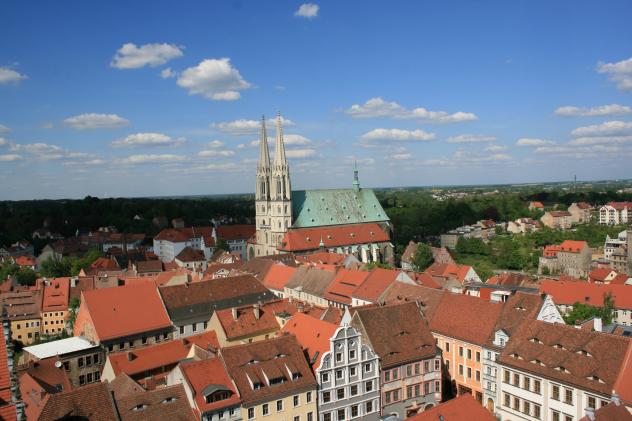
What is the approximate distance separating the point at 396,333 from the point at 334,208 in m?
78.4

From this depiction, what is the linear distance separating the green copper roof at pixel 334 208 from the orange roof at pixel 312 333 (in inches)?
2716

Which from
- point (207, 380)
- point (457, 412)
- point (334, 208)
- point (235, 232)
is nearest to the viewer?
point (457, 412)

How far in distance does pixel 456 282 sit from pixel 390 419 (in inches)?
1753

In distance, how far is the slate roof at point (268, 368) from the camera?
35812mm

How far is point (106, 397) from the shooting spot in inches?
1120

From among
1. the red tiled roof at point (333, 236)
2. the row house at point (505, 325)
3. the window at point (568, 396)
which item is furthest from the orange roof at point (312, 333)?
the red tiled roof at point (333, 236)

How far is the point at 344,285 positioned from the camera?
66.4 m

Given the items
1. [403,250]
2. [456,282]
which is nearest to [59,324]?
[456,282]

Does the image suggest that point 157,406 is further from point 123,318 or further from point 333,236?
point 333,236

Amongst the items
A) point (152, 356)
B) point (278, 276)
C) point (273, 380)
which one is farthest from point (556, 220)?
point (273, 380)

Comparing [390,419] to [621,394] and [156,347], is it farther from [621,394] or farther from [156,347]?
[156,347]

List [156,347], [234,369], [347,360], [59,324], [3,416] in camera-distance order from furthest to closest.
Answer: [59,324], [156,347], [347,360], [234,369], [3,416]

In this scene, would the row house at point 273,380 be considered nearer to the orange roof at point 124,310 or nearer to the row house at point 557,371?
the row house at point 557,371

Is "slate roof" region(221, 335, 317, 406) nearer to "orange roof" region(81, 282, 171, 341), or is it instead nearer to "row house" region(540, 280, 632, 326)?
"orange roof" region(81, 282, 171, 341)
